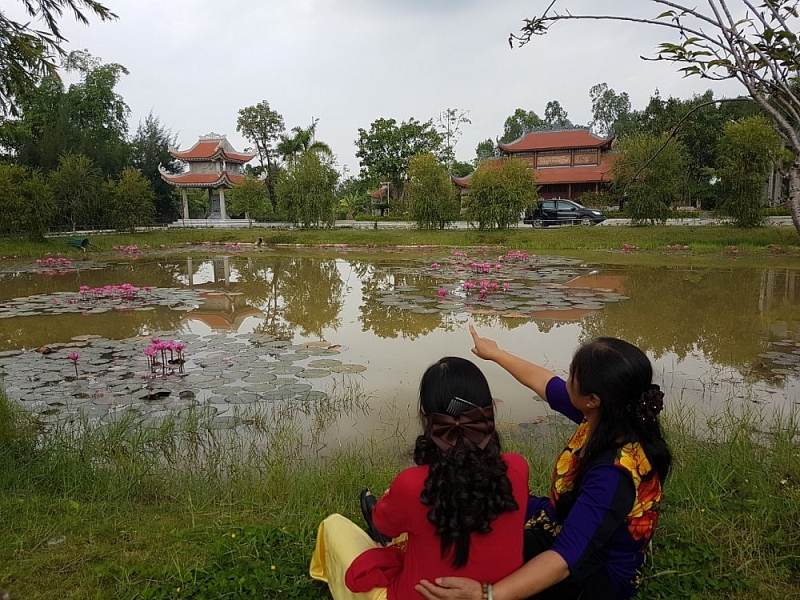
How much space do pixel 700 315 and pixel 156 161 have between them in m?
27.7

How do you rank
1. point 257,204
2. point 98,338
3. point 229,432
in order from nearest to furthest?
point 229,432, point 98,338, point 257,204

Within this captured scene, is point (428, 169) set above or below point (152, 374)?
above

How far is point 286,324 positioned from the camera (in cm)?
723

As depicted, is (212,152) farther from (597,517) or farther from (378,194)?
(597,517)

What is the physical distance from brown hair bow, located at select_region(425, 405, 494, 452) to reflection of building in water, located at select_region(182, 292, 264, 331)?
19.5 ft

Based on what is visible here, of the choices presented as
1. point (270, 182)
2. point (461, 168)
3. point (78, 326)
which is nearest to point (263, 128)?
point (270, 182)

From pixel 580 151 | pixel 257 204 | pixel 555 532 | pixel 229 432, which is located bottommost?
pixel 229 432

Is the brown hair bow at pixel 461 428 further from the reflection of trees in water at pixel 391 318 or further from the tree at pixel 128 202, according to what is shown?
the tree at pixel 128 202

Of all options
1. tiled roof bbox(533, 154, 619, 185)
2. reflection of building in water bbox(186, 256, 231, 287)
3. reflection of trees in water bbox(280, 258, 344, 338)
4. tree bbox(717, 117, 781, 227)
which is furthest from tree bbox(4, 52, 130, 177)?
tree bbox(717, 117, 781, 227)

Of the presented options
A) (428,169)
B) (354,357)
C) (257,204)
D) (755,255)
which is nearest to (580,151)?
(428,169)

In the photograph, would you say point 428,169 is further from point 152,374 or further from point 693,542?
point 693,542

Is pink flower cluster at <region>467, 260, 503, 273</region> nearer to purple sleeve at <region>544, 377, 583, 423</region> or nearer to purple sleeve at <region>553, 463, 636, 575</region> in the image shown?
purple sleeve at <region>544, 377, 583, 423</region>

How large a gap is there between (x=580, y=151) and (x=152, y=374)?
83.1 feet

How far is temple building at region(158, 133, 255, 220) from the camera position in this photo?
27078 millimetres
